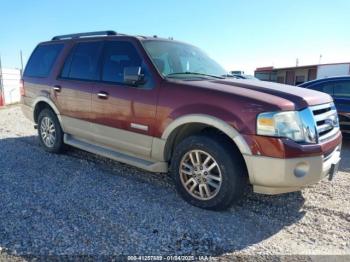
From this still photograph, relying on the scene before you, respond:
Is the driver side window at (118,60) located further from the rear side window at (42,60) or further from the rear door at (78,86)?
the rear side window at (42,60)

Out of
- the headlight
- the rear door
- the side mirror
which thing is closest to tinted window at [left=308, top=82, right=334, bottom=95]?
the headlight

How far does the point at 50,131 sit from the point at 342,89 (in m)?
6.11

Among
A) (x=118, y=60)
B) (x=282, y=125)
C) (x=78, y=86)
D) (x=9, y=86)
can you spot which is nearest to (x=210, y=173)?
(x=282, y=125)

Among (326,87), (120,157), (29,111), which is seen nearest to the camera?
(120,157)

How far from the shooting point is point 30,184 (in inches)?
168

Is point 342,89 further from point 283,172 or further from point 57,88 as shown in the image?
point 57,88

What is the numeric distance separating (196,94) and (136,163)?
1280mm

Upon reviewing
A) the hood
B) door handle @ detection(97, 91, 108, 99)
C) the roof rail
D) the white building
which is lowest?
the white building

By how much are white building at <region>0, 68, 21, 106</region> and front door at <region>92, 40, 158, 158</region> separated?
16.5 m

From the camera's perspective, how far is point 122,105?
14.0ft

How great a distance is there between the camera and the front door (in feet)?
13.3

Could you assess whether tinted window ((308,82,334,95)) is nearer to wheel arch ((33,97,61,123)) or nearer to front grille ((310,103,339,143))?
front grille ((310,103,339,143))

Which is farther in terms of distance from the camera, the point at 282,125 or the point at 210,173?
the point at 210,173

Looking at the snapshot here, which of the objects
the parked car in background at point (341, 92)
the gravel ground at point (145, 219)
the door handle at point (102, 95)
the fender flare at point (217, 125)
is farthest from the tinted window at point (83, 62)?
the parked car in background at point (341, 92)
